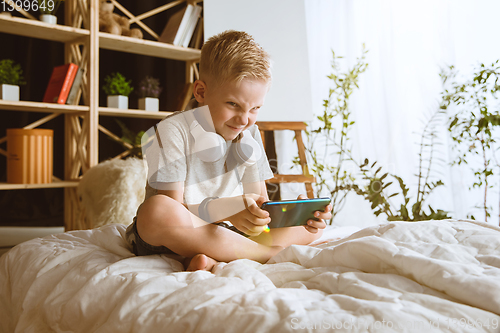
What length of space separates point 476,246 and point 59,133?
6.72 feet

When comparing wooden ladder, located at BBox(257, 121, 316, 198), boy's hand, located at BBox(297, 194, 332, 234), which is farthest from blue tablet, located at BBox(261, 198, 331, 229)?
wooden ladder, located at BBox(257, 121, 316, 198)

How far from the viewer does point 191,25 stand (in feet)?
7.47

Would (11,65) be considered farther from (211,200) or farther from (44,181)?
(211,200)

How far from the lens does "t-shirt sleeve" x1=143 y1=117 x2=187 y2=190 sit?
91 centimetres

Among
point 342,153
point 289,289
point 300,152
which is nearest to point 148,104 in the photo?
point 300,152

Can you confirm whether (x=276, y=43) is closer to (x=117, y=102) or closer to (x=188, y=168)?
(x=117, y=102)

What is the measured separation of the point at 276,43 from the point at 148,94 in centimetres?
74

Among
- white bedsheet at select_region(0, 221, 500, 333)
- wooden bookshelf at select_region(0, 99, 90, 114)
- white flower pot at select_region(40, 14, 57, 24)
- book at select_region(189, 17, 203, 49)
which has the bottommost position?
white bedsheet at select_region(0, 221, 500, 333)

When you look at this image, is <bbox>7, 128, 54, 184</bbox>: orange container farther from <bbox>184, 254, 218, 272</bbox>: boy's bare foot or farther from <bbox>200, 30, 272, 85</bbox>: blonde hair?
<bbox>184, 254, 218, 272</bbox>: boy's bare foot

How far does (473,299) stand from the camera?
0.50 metres

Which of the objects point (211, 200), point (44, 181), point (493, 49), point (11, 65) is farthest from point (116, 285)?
point (493, 49)

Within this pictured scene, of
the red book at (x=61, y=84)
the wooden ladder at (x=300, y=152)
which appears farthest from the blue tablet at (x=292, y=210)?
the red book at (x=61, y=84)

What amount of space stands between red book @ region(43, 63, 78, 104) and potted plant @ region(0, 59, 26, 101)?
14cm

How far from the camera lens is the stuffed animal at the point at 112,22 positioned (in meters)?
2.05
